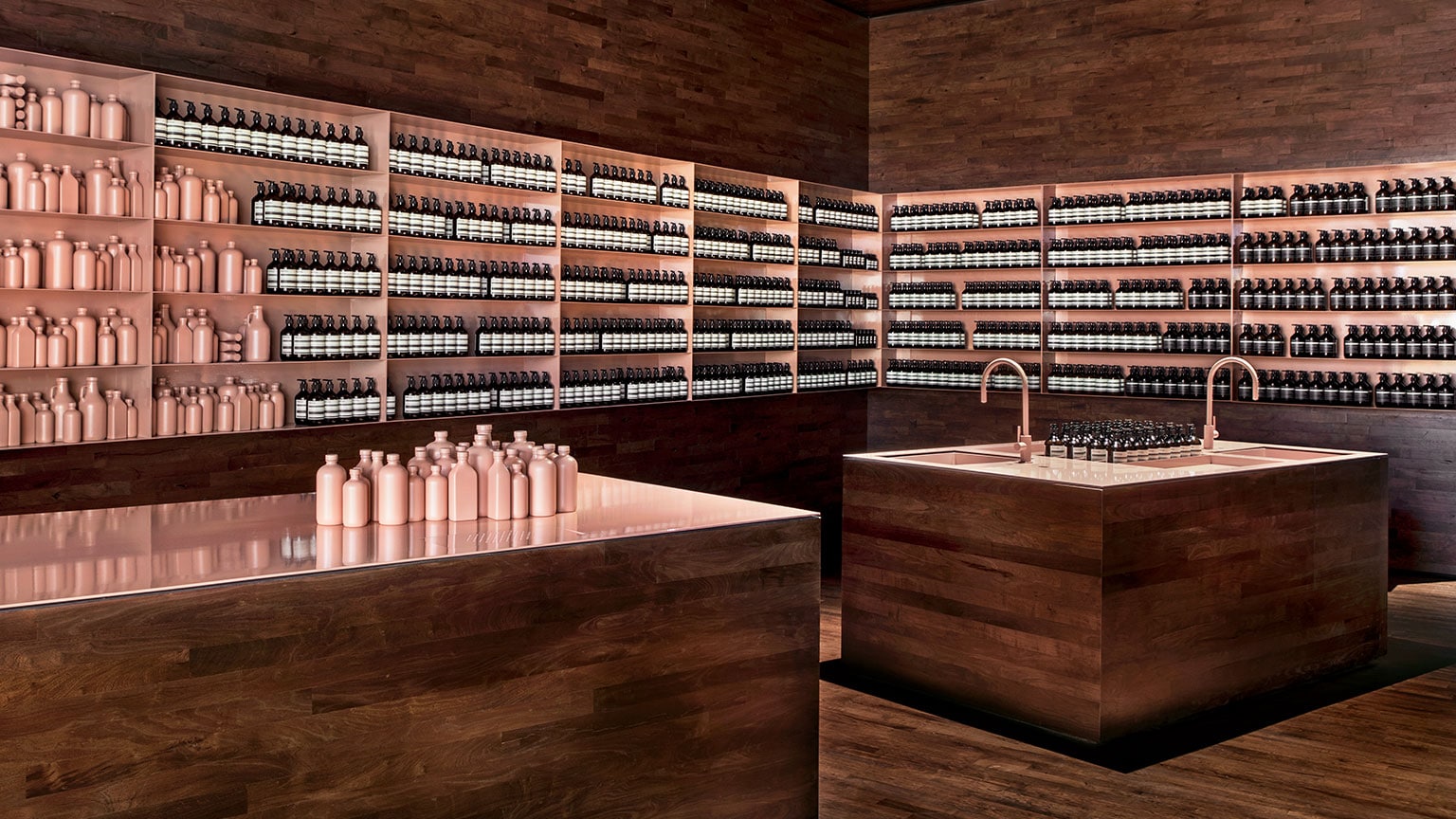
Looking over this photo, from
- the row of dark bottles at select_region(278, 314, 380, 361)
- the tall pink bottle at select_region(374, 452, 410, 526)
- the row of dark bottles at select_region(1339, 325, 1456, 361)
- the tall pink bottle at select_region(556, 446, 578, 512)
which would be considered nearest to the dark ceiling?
the row of dark bottles at select_region(1339, 325, 1456, 361)

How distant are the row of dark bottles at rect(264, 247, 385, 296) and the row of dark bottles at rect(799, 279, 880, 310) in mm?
3449

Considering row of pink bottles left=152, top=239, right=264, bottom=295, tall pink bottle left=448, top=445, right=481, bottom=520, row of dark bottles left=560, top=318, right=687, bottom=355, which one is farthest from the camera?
row of dark bottles left=560, top=318, right=687, bottom=355

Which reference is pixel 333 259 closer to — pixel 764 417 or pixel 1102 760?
pixel 764 417

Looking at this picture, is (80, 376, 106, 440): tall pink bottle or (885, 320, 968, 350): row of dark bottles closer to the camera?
(80, 376, 106, 440): tall pink bottle

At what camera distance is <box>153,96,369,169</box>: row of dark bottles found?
17.3 feet

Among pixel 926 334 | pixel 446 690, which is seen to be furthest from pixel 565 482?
pixel 926 334

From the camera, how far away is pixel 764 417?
8430 millimetres

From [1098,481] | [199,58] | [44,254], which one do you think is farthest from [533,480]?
[199,58]

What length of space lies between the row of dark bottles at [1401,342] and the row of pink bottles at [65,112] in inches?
272

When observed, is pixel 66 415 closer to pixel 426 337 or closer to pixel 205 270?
pixel 205 270

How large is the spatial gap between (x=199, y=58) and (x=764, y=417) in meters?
4.31

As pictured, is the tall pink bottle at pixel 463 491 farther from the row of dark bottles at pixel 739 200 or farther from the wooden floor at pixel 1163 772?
the row of dark bottles at pixel 739 200

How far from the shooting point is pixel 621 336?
7.24 meters

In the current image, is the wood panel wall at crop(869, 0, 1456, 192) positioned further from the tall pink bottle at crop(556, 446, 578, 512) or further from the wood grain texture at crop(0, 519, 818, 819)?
the tall pink bottle at crop(556, 446, 578, 512)
